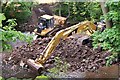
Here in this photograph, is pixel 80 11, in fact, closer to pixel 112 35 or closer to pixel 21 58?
pixel 21 58

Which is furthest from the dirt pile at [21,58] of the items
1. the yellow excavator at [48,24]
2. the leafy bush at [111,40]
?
the leafy bush at [111,40]

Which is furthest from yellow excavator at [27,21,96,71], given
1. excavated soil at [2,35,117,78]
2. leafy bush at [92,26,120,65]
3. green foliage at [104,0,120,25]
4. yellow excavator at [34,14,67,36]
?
green foliage at [104,0,120,25]

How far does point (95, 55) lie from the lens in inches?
85.1

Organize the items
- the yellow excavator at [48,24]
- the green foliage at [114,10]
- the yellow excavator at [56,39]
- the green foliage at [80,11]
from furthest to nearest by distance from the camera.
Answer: the yellow excavator at [48,24]
the green foliage at [80,11]
the yellow excavator at [56,39]
the green foliage at [114,10]

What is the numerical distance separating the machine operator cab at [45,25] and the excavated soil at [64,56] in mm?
184

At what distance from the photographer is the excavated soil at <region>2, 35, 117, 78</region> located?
202 cm

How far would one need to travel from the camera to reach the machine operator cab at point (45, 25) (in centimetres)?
265

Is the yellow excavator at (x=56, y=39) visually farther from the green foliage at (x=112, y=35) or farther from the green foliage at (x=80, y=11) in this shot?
the green foliage at (x=112, y=35)

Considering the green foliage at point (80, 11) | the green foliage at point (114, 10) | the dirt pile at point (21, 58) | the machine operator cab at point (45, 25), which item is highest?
the green foliage at point (114, 10)

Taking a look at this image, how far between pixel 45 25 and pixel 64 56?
0.56 m

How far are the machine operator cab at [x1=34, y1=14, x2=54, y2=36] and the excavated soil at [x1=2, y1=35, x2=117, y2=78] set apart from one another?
18 centimetres

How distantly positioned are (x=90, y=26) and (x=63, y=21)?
18.1 inches

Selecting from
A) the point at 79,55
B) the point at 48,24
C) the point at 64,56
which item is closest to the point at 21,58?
the point at 64,56

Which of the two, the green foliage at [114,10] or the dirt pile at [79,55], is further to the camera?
the dirt pile at [79,55]
